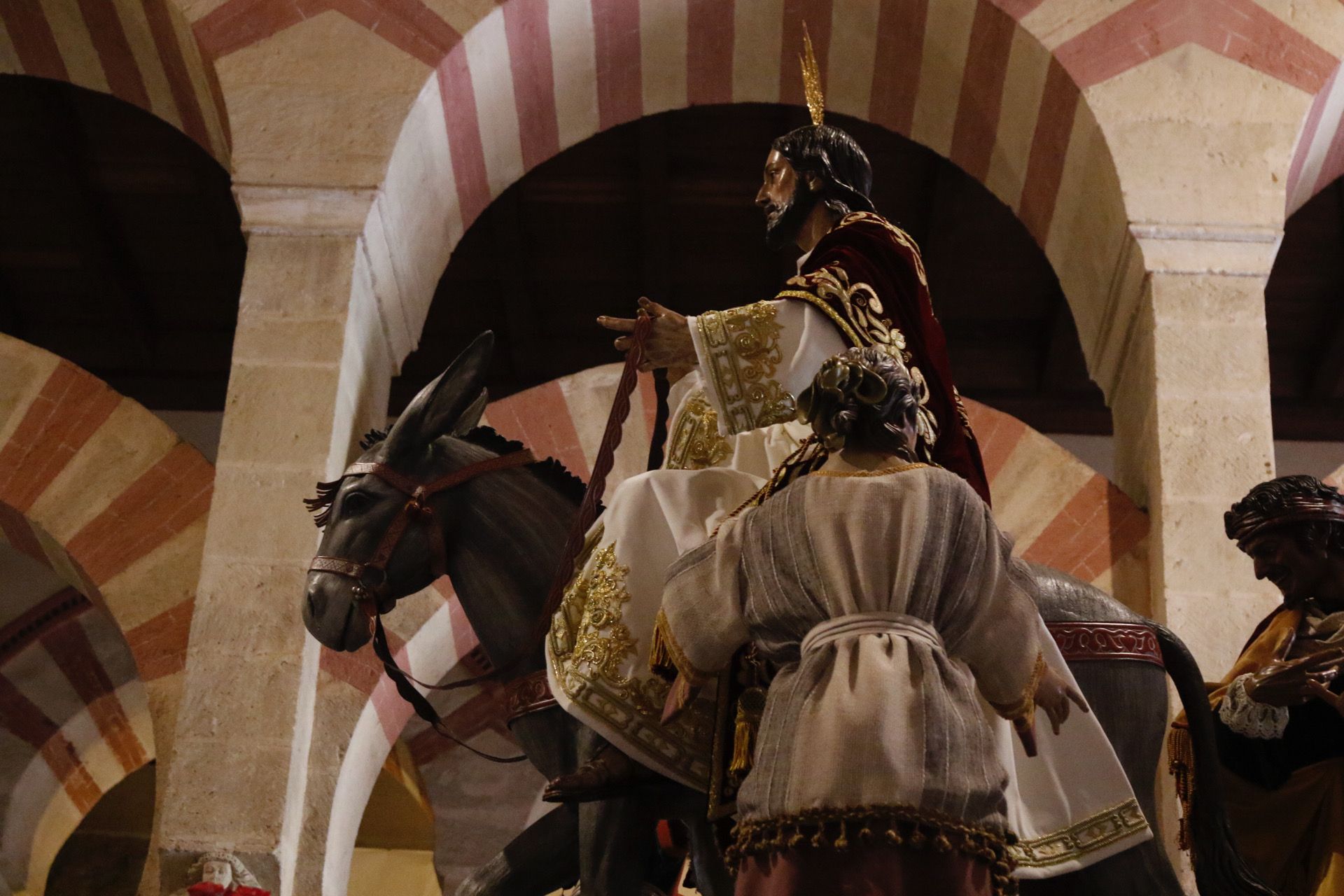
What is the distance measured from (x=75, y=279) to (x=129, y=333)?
1.30 ft

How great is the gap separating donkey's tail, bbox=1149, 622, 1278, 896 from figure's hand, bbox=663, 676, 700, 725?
101 centimetres

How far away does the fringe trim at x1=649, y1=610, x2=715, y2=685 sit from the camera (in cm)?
254

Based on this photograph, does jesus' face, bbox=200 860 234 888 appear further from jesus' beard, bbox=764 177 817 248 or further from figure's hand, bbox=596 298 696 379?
jesus' beard, bbox=764 177 817 248

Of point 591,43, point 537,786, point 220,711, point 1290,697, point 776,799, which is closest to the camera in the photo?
point 776,799

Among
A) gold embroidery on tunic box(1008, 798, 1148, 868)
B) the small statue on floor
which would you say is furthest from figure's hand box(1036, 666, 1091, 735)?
the small statue on floor

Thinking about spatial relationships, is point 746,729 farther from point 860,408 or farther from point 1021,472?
point 1021,472

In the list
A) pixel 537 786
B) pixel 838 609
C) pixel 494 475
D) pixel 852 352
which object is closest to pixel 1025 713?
pixel 838 609

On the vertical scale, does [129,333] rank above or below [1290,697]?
above

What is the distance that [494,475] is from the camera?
3363 mm

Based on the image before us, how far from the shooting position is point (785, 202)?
11.8 ft

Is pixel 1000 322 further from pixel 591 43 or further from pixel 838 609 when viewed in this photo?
pixel 838 609

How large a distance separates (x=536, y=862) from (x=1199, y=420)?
2.62 meters

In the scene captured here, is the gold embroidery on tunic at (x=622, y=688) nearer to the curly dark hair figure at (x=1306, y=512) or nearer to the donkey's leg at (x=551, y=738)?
the donkey's leg at (x=551, y=738)

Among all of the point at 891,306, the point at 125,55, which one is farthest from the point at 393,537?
the point at 125,55
